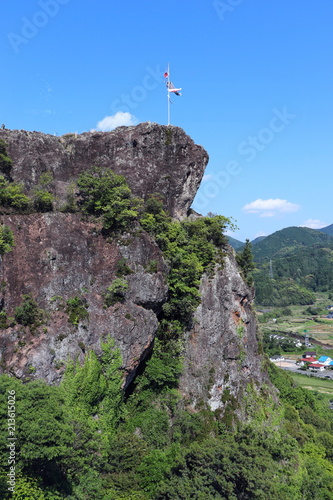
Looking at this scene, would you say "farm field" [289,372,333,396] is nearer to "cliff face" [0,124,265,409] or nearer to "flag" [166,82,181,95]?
"cliff face" [0,124,265,409]

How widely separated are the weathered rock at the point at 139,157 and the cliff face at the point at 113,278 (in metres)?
0.11

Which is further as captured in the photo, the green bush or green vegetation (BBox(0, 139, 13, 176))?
green vegetation (BBox(0, 139, 13, 176))

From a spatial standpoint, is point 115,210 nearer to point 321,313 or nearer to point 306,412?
point 306,412

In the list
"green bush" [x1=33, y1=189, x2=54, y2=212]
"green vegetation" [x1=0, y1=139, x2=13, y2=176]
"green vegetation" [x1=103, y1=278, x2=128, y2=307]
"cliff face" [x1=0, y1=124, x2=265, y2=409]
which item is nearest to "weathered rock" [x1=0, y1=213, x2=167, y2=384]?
"cliff face" [x1=0, y1=124, x2=265, y2=409]

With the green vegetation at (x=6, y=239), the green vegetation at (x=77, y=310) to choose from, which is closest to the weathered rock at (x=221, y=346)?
the green vegetation at (x=77, y=310)

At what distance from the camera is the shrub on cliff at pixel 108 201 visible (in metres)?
31.0

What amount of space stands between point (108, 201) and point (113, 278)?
23.6 feet

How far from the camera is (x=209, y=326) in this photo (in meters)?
33.7

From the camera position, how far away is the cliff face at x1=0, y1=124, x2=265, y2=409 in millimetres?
25453

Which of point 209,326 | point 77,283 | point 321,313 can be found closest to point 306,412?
point 209,326

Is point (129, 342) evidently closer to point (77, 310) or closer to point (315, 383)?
point (77, 310)

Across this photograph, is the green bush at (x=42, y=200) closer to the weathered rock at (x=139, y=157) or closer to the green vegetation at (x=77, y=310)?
the weathered rock at (x=139, y=157)

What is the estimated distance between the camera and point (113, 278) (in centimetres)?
2930

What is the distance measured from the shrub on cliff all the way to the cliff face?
1342mm
